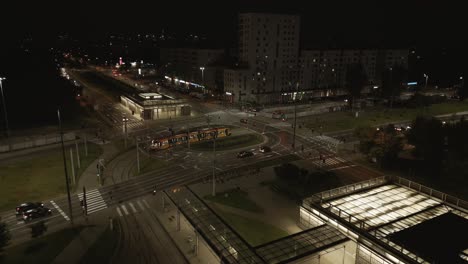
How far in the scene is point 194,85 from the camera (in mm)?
126125

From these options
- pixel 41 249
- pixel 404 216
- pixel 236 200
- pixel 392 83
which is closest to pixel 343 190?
pixel 404 216

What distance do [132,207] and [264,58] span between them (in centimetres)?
7382

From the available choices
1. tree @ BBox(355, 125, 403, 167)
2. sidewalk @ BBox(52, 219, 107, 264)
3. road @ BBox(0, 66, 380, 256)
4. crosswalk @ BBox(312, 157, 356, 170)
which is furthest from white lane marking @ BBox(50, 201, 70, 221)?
tree @ BBox(355, 125, 403, 167)

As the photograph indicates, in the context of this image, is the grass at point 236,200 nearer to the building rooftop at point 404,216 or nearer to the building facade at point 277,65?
the building rooftop at point 404,216

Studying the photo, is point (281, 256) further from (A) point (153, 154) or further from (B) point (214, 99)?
(B) point (214, 99)

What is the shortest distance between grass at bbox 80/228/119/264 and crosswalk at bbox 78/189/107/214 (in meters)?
5.15

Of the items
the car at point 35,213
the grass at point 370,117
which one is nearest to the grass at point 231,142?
the grass at point 370,117

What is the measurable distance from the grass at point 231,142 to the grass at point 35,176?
1673 centimetres

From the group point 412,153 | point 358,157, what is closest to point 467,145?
point 412,153

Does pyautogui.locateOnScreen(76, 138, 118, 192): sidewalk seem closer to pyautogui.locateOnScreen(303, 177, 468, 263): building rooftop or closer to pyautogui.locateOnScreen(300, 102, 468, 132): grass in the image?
pyautogui.locateOnScreen(303, 177, 468, 263): building rooftop

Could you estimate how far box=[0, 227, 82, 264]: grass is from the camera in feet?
89.1

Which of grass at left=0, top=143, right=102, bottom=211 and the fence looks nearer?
grass at left=0, top=143, right=102, bottom=211

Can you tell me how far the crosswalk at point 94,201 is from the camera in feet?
120

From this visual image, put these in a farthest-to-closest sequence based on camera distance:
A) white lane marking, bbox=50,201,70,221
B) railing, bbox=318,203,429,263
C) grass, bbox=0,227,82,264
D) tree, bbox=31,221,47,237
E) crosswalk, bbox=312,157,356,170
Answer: crosswalk, bbox=312,157,356,170
white lane marking, bbox=50,201,70,221
tree, bbox=31,221,47,237
grass, bbox=0,227,82,264
railing, bbox=318,203,429,263
